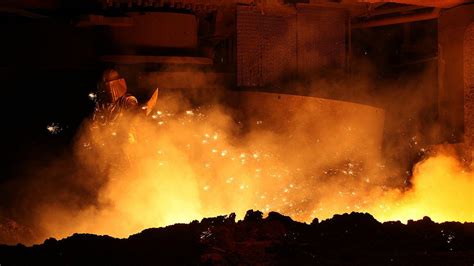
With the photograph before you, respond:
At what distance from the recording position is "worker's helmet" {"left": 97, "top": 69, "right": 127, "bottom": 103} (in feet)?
26.5

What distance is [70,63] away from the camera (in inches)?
370

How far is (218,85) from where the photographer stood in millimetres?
10023

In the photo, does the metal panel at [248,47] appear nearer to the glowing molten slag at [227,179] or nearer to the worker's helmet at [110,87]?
the glowing molten slag at [227,179]

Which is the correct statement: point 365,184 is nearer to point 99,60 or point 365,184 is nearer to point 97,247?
point 99,60

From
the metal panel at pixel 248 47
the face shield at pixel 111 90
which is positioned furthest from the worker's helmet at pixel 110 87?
the metal panel at pixel 248 47

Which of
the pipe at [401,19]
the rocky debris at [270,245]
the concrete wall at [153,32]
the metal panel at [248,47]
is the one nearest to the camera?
the rocky debris at [270,245]

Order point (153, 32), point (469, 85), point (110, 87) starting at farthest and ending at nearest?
point (153, 32), point (469, 85), point (110, 87)

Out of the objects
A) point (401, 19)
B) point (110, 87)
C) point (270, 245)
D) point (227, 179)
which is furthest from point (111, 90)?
point (401, 19)

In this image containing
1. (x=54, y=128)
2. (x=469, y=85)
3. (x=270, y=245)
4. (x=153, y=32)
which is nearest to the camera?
(x=270, y=245)

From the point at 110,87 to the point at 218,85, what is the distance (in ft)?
7.90

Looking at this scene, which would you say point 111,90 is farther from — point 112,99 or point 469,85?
point 469,85

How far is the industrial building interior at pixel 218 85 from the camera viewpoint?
877cm

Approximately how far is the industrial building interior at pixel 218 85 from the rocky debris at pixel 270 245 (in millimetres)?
2554

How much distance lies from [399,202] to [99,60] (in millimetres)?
5309
